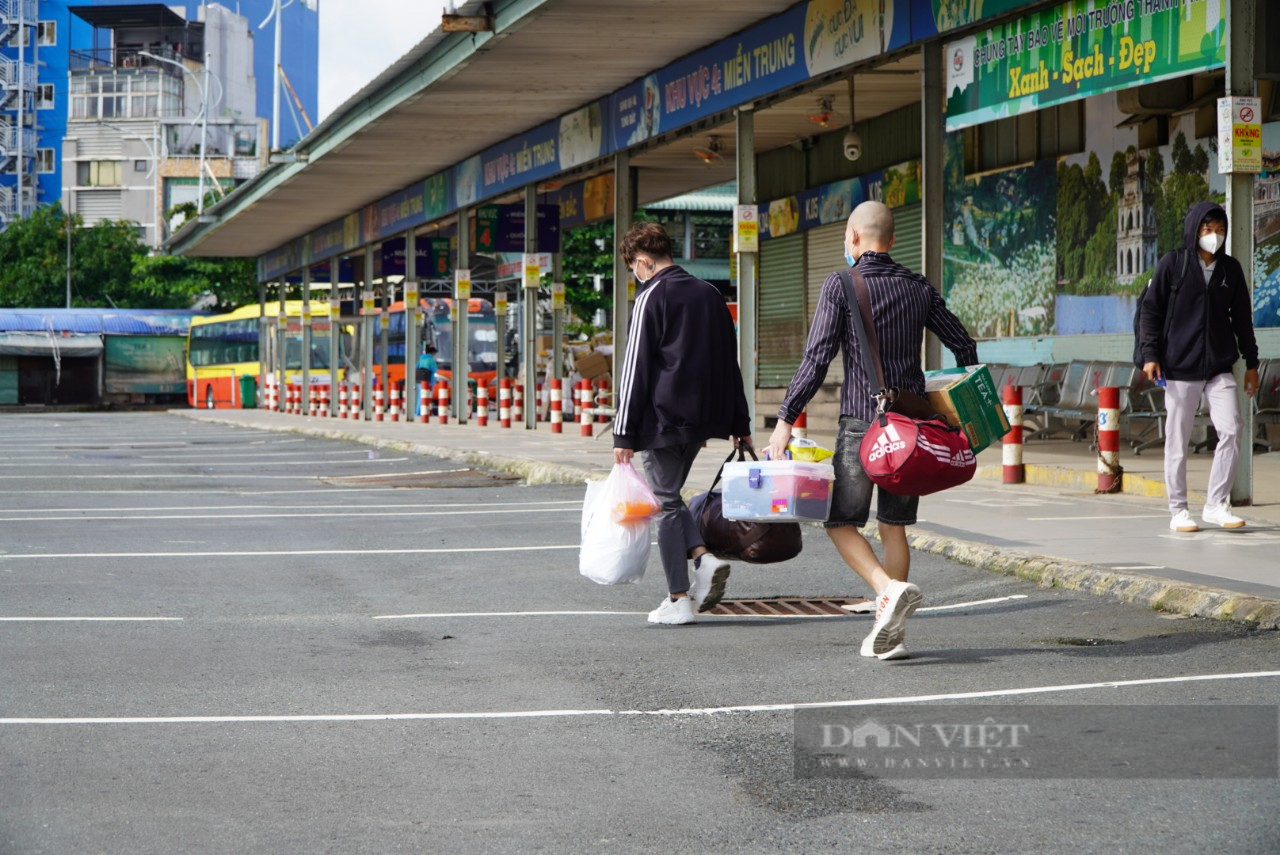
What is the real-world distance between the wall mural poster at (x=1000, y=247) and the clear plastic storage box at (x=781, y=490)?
1428cm

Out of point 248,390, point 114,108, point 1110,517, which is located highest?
point 114,108

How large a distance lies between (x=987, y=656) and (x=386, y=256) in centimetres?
3308

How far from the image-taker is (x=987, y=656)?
277 inches

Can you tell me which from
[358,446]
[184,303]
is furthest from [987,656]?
[184,303]

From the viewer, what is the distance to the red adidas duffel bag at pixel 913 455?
6.80 metres

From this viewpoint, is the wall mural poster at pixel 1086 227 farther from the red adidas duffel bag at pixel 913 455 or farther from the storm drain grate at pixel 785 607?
the red adidas duffel bag at pixel 913 455

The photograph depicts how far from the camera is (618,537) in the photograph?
802cm

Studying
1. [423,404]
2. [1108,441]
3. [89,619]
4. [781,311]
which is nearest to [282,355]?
[423,404]

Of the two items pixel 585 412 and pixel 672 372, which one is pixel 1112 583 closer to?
pixel 672 372

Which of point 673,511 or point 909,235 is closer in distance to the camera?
point 673,511

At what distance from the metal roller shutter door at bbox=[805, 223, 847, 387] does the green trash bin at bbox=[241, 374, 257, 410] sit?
32.9m

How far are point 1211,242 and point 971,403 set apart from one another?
13.3 feet

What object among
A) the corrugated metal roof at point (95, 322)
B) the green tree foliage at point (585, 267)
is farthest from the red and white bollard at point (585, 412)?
the corrugated metal roof at point (95, 322)

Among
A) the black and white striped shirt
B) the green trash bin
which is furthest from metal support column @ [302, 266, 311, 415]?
the black and white striped shirt
